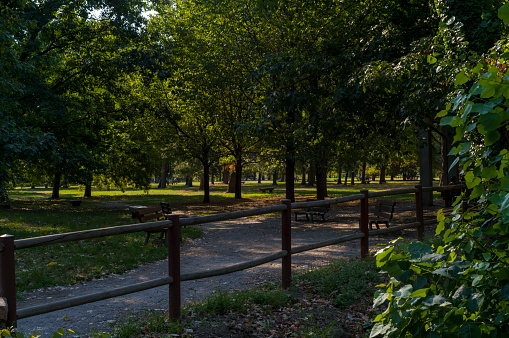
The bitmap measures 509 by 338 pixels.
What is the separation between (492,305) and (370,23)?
12.5 m

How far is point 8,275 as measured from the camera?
156 inches

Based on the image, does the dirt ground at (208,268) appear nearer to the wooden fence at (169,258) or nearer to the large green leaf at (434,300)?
the large green leaf at (434,300)

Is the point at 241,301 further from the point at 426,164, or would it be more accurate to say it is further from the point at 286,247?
the point at 426,164

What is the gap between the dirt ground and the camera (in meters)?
5.57

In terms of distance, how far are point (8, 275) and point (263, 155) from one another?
78.2ft

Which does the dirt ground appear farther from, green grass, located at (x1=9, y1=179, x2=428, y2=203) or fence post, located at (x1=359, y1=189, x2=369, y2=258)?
green grass, located at (x1=9, y1=179, x2=428, y2=203)

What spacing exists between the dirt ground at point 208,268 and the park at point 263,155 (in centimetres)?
6

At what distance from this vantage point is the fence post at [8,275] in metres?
3.93

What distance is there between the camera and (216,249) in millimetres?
11406

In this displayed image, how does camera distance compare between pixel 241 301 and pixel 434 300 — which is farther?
pixel 241 301

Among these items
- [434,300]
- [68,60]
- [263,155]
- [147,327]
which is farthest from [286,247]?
[263,155]

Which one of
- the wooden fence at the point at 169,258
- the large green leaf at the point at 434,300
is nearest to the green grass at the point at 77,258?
the wooden fence at the point at 169,258

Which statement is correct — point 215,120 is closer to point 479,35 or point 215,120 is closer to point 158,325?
Result: point 479,35

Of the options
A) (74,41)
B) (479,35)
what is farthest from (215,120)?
(479,35)
